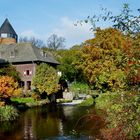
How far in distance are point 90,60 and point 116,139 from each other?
4229 centimetres

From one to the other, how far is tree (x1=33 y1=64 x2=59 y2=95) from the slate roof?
697 cm

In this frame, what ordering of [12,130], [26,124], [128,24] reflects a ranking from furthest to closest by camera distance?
[26,124]
[12,130]
[128,24]

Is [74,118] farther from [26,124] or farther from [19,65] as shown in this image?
[19,65]

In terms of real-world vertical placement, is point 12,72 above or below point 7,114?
above

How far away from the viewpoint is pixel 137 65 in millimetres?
6785

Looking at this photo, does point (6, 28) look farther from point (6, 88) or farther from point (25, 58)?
point (6, 88)

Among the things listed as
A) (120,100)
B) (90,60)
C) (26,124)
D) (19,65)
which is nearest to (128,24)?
(120,100)

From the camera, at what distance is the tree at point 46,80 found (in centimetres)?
5605

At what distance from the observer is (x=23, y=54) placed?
2606 inches

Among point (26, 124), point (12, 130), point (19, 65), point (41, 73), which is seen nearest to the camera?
point (12, 130)

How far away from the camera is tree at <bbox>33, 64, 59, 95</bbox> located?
184ft

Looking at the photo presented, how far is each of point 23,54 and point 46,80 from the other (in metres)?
11.6

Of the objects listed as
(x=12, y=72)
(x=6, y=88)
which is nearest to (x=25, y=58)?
(x=12, y=72)

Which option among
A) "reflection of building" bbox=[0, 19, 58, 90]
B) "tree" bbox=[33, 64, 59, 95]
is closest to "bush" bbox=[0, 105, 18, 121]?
"tree" bbox=[33, 64, 59, 95]
